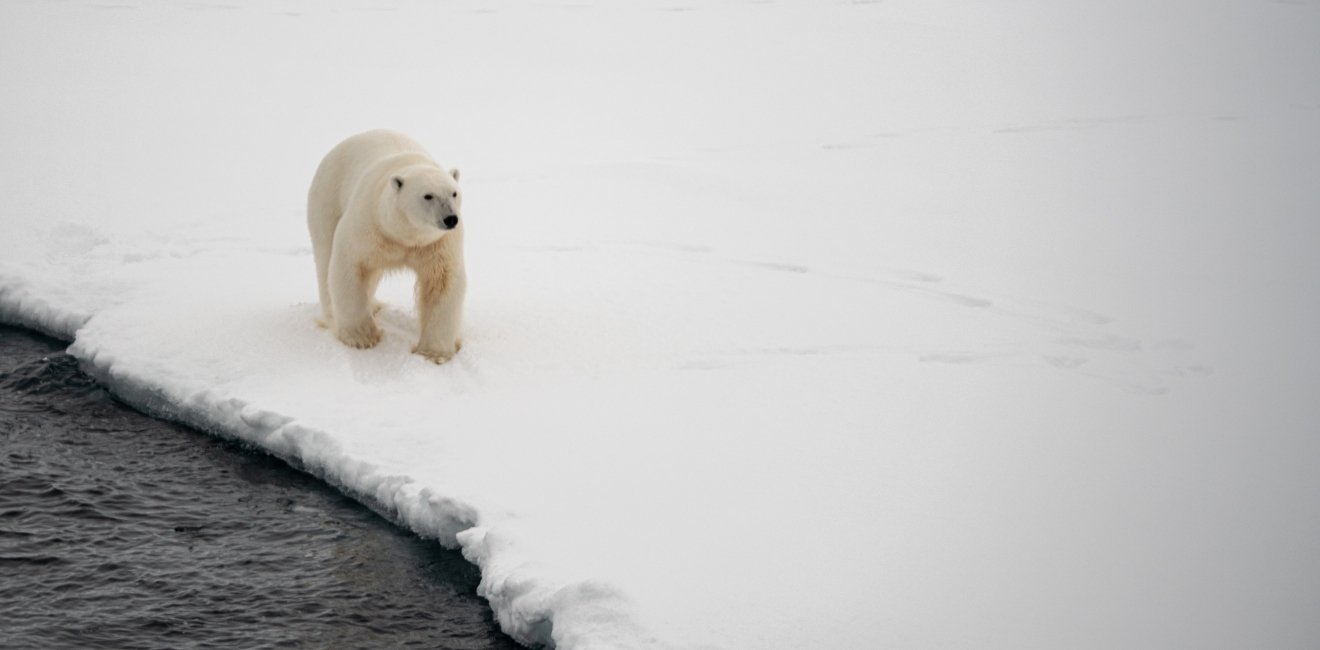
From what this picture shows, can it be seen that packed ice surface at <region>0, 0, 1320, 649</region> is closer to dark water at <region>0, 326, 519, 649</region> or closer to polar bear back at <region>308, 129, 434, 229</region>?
dark water at <region>0, 326, 519, 649</region>

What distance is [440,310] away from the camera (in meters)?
6.04

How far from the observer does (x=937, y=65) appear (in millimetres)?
14914

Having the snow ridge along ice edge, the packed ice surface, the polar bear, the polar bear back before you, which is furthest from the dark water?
the polar bear back

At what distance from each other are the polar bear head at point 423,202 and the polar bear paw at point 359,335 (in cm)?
59

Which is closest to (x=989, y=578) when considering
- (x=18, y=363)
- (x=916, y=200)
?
(x=18, y=363)

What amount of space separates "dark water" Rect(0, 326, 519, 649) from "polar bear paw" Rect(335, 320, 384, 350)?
851 millimetres

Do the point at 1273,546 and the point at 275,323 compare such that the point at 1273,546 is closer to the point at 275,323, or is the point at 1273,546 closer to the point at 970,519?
the point at 970,519

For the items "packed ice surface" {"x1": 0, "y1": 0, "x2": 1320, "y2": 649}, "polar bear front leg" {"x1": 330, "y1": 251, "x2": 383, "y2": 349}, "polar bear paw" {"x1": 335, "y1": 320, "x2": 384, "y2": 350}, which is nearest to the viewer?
"packed ice surface" {"x1": 0, "y1": 0, "x2": 1320, "y2": 649}

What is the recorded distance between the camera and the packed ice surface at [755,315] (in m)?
4.34

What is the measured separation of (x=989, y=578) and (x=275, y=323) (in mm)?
3987

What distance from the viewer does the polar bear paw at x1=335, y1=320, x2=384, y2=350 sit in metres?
6.11

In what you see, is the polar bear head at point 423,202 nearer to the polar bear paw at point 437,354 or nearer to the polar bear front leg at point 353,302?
the polar bear front leg at point 353,302

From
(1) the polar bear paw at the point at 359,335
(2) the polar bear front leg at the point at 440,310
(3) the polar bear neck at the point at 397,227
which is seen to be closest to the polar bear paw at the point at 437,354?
(2) the polar bear front leg at the point at 440,310

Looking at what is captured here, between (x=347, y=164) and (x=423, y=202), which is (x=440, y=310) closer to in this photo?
(x=423, y=202)
